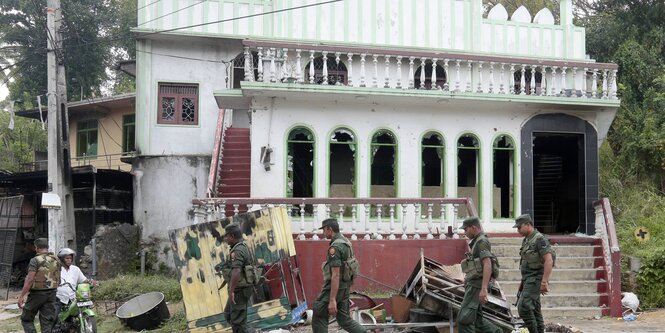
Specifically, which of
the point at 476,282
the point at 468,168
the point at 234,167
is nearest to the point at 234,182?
the point at 234,167

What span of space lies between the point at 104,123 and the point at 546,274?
19.3 m

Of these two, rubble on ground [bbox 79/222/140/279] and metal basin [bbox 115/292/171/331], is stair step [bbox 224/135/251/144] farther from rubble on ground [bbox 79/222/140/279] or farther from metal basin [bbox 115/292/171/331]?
metal basin [bbox 115/292/171/331]

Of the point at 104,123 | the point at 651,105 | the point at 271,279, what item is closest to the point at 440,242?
the point at 271,279

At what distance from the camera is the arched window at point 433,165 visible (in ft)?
49.1

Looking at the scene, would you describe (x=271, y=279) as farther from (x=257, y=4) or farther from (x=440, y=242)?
(x=257, y=4)

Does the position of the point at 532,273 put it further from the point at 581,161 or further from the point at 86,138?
the point at 86,138

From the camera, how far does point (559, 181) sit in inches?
677

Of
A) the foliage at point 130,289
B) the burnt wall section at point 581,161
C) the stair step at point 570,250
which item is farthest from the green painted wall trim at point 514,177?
the foliage at point 130,289

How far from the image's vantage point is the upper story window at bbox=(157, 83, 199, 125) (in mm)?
17875

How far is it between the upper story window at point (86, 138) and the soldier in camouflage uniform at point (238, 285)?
17.5 meters

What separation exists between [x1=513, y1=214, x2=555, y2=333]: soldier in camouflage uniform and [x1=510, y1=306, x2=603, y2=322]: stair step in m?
2.83

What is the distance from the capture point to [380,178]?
55.0 feet

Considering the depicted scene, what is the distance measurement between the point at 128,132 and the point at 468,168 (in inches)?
498

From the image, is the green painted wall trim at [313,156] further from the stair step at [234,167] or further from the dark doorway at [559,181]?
the dark doorway at [559,181]
